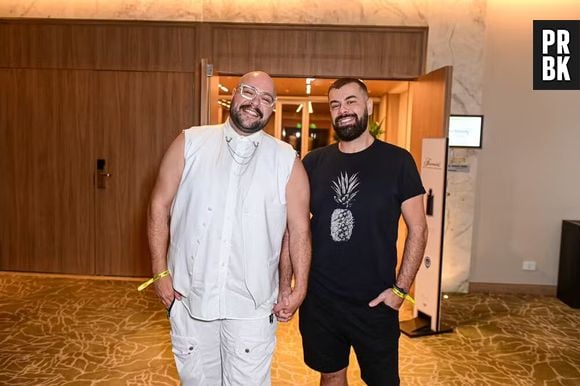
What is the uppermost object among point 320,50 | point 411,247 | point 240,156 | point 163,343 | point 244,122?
point 320,50

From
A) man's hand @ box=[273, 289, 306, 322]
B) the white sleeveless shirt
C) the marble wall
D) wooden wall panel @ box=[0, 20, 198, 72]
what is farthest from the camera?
wooden wall panel @ box=[0, 20, 198, 72]

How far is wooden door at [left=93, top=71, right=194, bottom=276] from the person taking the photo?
4766 mm

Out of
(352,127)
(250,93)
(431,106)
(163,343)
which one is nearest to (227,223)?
(250,93)

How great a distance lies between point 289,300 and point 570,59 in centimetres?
370

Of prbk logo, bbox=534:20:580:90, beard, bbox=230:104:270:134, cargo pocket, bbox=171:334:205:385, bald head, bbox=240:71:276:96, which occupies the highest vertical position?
prbk logo, bbox=534:20:580:90

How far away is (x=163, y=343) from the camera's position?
330 cm

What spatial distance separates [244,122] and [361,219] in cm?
62

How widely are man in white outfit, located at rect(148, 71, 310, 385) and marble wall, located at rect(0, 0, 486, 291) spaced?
3.20m

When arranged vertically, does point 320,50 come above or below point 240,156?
above

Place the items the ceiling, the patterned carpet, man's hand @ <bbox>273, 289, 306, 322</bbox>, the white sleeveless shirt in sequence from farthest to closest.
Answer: the ceiling
the patterned carpet
man's hand @ <bbox>273, 289, 306, 322</bbox>
the white sleeveless shirt

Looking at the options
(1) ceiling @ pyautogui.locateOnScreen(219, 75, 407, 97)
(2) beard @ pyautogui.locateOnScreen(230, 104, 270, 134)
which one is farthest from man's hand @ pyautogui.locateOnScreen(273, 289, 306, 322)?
(1) ceiling @ pyautogui.locateOnScreen(219, 75, 407, 97)

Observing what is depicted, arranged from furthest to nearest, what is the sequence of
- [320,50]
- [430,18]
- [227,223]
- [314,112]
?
[314,112], [320,50], [430,18], [227,223]

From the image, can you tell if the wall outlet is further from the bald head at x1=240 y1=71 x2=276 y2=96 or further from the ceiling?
the bald head at x1=240 y1=71 x2=276 y2=96

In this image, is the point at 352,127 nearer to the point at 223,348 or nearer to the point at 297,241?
the point at 297,241
